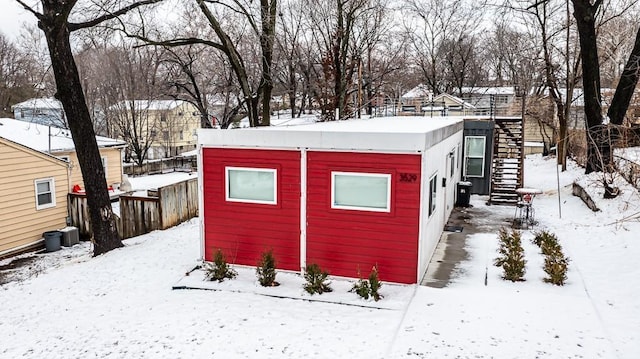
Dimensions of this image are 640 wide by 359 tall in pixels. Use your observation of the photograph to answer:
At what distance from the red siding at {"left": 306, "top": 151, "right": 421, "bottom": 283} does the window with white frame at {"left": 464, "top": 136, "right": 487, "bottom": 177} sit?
9555 mm

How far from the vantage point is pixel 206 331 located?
22.4ft

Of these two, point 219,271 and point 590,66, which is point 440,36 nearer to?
point 590,66

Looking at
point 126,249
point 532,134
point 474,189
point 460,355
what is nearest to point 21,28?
point 126,249

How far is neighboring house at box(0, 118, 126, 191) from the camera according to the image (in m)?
18.0

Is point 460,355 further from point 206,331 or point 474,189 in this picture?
point 474,189

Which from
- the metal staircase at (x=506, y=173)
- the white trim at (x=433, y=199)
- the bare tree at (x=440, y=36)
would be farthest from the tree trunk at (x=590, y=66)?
the bare tree at (x=440, y=36)

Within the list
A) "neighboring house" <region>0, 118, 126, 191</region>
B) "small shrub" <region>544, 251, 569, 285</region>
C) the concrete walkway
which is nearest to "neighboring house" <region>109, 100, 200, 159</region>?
"neighboring house" <region>0, 118, 126, 191</region>

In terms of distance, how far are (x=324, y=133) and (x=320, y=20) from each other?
20.1 meters

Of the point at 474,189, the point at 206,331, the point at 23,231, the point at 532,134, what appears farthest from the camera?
the point at 532,134

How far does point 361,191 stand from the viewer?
8195 millimetres

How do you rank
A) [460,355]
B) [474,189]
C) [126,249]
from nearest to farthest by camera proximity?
[460,355] → [126,249] → [474,189]

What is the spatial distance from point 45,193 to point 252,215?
34.8 feet

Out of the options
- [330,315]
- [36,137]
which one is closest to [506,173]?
[330,315]

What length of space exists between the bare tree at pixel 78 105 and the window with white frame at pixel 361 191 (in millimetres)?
6677
